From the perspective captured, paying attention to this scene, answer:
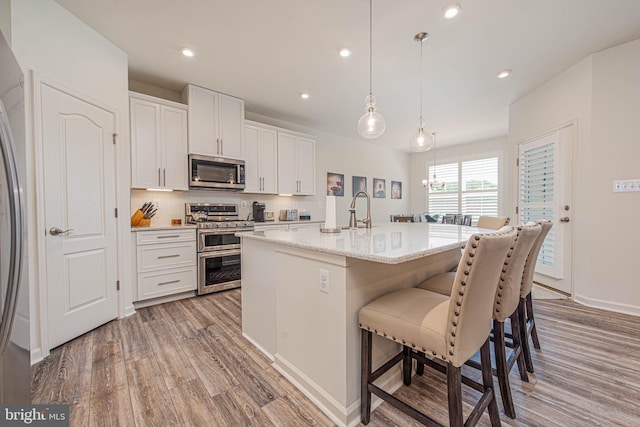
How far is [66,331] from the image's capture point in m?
2.10

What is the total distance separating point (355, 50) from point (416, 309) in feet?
8.60

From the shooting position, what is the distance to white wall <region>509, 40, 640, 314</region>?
2627 millimetres

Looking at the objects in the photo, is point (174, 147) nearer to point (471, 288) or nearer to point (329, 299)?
point (329, 299)

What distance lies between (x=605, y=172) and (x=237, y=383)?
13.5 feet

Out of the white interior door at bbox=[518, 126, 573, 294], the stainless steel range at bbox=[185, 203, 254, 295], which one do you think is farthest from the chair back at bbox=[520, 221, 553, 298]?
the stainless steel range at bbox=[185, 203, 254, 295]

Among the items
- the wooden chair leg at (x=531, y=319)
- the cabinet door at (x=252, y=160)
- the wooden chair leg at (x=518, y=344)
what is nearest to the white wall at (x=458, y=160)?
the wooden chair leg at (x=531, y=319)

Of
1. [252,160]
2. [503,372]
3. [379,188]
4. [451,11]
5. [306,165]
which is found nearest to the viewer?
[503,372]

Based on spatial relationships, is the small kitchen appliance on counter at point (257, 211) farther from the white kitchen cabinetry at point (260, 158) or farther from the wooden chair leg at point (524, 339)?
the wooden chair leg at point (524, 339)

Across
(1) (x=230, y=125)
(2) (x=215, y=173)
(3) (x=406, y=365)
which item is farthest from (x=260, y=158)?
Answer: (3) (x=406, y=365)

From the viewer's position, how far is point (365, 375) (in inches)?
50.9

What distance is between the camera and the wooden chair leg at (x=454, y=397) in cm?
100

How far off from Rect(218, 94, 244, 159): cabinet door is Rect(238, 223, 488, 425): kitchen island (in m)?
2.16

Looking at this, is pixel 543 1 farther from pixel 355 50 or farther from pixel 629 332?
pixel 629 332

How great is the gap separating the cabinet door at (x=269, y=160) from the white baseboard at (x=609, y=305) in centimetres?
424
